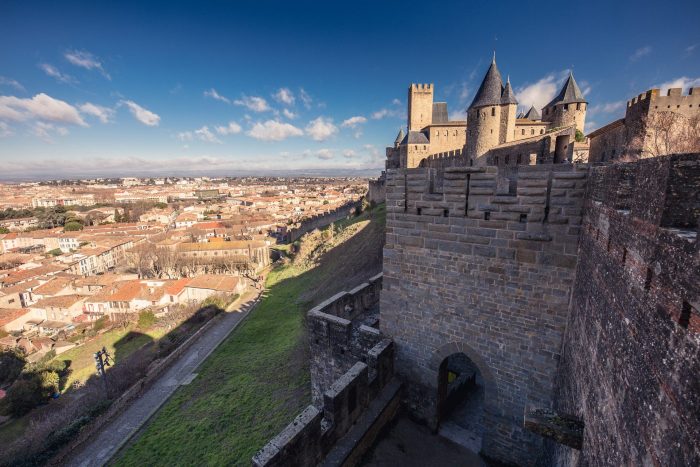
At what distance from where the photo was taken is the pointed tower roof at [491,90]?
23.8 metres

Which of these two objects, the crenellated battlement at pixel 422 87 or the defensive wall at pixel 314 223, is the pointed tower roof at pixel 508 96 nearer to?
the crenellated battlement at pixel 422 87

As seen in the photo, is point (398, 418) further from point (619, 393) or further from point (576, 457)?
point (619, 393)

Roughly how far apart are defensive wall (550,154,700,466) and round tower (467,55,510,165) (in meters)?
23.3

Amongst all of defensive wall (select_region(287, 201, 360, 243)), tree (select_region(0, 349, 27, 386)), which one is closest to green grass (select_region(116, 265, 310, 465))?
tree (select_region(0, 349, 27, 386))

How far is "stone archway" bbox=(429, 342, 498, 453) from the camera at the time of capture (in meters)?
5.38

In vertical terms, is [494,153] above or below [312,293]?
above

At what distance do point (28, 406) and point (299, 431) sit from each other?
91.3ft

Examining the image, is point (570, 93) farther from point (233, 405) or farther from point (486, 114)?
point (233, 405)

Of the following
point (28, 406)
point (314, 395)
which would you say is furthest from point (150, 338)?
point (314, 395)

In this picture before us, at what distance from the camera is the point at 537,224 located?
4.51m

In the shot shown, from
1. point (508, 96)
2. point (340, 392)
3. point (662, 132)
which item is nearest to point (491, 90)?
point (508, 96)

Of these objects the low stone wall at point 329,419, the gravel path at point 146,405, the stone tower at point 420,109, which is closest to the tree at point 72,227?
the gravel path at point 146,405

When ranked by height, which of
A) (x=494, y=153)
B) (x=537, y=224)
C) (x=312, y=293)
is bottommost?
(x=312, y=293)

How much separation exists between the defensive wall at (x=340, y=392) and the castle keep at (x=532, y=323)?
0.03 m
